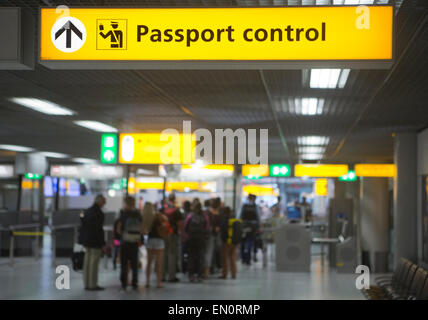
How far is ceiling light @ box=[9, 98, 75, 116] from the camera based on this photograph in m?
10.7

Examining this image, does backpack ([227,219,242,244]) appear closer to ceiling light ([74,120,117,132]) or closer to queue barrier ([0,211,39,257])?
ceiling light ([74,120,117,132])

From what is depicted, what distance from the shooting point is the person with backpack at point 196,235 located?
44.6 feet

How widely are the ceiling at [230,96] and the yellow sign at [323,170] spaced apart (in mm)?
2712

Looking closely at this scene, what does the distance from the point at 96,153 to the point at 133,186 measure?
13.3 feet

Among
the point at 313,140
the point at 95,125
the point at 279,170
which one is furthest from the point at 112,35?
the point at 279,170

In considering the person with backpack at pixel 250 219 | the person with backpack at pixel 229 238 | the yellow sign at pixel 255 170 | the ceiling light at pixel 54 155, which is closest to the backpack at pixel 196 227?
the person with backpack at pixel 229 238

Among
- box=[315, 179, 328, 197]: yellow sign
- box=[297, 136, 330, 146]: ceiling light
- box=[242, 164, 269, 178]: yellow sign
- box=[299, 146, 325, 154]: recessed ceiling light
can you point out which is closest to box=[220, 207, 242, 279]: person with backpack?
box=[297, 136, 330, 146]: ceiling light

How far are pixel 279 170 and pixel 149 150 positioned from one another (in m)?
9.78

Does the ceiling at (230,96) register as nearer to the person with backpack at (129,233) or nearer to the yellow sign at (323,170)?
the person with backpack at (129,233)

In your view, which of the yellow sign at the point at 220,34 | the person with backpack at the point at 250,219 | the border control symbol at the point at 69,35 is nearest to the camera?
the yellow sign at the point at 220,34

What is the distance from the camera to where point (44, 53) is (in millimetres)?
4391

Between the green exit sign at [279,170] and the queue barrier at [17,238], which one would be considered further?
the green exit sign at [279,170]

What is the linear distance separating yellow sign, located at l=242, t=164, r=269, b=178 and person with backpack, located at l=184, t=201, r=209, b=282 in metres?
6.69
